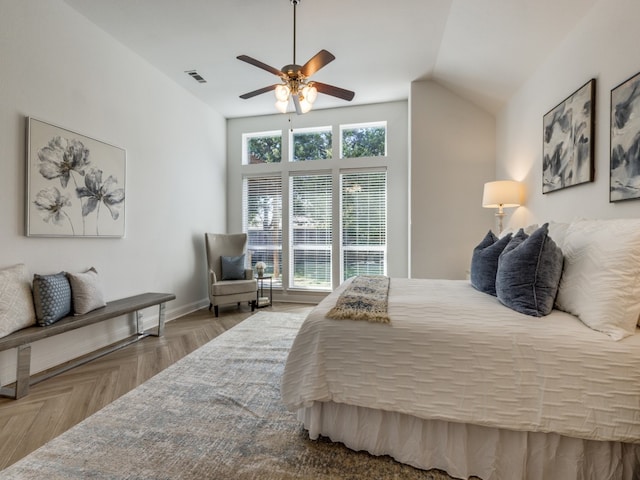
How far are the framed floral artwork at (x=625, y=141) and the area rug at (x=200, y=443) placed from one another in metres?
1.98

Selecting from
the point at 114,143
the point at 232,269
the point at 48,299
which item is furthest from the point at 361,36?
the point at 48,299

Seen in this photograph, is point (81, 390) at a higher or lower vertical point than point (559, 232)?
lower

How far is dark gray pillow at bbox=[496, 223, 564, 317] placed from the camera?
1.54 m

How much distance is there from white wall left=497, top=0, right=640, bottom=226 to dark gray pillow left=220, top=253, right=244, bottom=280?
376 centimetres

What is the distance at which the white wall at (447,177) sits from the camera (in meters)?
4.05

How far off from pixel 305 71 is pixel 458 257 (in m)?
3.04

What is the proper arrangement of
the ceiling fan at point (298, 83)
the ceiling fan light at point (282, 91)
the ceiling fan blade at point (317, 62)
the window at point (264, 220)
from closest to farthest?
the ceiling fan blade at point (317, 62) → the ceiling fan at point (298, 83) → the ceiling fan light at point (282, 91) → the window at point (264, 220)

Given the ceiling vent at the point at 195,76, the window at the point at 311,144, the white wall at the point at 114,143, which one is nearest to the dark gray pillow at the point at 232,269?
the white wall at the point at 114,143

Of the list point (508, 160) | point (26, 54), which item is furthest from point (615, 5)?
point (26, 54)

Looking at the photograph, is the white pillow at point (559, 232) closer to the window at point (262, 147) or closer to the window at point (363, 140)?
the window at point (363, 140)

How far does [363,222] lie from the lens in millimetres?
5035

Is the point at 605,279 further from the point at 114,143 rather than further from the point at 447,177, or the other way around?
the point at 114,143

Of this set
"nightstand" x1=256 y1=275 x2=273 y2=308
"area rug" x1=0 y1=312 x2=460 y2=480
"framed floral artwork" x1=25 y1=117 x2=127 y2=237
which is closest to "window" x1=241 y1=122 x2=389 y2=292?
"nightstand" x1=256 y1=275 x2=273 y2=308

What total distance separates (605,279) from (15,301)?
12.0ft
